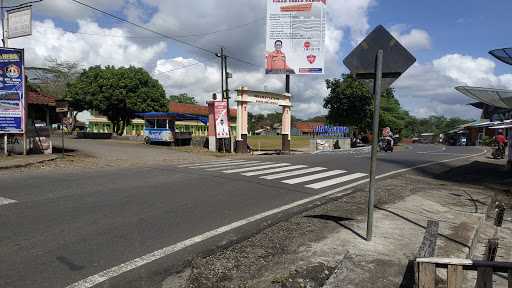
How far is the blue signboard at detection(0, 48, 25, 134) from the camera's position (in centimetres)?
1561

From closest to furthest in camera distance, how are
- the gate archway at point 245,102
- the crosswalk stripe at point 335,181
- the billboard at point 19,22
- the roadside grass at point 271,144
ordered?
the crosswalk stripe at point 335,181, the billboard at point 19,22, the gate archway at point 245,102, the roadside grass at point 271,144

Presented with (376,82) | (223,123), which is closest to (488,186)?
(376,82)

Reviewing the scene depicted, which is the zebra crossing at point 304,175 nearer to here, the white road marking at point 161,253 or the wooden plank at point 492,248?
the white road marking at point 161,253

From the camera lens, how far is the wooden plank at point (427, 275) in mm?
3545

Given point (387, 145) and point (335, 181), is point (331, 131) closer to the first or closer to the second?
point (387, 145)

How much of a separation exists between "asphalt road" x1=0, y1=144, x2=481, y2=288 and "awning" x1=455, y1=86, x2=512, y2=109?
7.88 metres

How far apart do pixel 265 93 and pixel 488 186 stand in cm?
1786

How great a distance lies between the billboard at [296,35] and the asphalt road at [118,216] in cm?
1770

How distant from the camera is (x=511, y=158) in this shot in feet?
60.8

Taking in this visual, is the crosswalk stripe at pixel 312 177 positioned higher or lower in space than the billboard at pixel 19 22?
lower

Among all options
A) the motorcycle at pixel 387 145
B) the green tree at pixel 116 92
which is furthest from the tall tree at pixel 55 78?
the motorcycle at pixel 387 145

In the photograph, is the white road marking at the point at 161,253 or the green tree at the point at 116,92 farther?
the green tree at the point at 116,92

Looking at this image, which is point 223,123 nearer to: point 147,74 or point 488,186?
point 488,186

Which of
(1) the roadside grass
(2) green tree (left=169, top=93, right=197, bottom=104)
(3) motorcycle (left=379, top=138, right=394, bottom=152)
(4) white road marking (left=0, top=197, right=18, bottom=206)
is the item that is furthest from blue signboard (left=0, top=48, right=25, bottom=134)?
(2) green tree (left=169, top=93, right=197, bottom=104)
